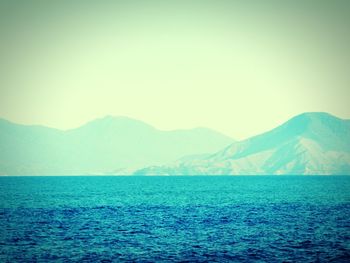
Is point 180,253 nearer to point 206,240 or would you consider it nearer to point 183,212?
point 206,240

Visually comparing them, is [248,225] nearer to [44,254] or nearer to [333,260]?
[333,260]

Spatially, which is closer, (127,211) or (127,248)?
(127,248)

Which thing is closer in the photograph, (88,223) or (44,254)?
(44,254)

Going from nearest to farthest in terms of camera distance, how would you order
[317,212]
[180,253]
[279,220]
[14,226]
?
[180,253]
[14,226]
[279,220]
[317,212]

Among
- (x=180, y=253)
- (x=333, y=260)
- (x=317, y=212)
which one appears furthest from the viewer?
(x=317, y=212)

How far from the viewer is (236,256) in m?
50.2

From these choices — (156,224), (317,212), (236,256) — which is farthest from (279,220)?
(236,256)

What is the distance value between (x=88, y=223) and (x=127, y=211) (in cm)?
1946

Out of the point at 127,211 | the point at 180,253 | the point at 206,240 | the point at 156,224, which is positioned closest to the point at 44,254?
the point at 180,253

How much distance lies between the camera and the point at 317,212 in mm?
90500

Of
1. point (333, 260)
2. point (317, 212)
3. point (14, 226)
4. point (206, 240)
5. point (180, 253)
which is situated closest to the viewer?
point (333, 260)

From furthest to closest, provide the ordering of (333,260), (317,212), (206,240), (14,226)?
(317,212)
(14,226)
(206,240)
(333,260)

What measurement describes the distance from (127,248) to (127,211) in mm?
39093

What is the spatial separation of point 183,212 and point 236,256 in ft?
135
